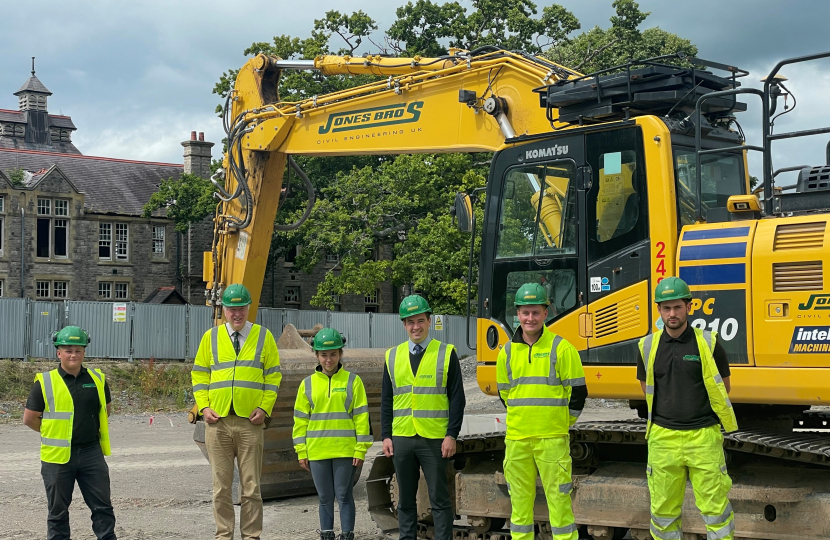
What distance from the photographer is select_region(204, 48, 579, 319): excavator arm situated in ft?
31.5

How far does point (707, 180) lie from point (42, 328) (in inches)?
923

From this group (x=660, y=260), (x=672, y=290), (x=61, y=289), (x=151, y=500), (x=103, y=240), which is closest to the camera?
(x=672, y=290)

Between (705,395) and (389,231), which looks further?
(389,231)

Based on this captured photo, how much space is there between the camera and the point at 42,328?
90.4ft

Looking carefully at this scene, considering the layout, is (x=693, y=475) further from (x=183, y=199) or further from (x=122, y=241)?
(x=122, y=241)

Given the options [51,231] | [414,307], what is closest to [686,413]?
[414,307]

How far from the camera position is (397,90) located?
1058 centimetres

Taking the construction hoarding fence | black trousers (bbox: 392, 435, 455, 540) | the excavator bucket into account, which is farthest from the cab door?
the construction hoarding fence

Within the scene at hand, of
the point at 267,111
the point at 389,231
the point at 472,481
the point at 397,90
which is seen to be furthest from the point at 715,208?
the point at 389,231

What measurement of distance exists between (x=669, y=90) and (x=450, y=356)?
2681 millimetres

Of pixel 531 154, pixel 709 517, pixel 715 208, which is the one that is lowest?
pixel 709 517

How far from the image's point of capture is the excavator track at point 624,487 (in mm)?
6801

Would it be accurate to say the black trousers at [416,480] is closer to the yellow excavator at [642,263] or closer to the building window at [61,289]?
the yellow excavator at [642,263]

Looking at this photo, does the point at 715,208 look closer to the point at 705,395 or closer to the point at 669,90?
the point at 669,90
